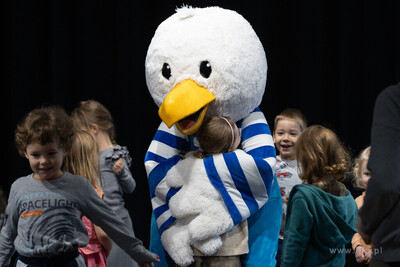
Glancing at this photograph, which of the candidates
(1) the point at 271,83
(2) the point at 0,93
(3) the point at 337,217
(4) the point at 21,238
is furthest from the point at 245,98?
(2) the point at 0,93

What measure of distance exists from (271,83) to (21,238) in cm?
198

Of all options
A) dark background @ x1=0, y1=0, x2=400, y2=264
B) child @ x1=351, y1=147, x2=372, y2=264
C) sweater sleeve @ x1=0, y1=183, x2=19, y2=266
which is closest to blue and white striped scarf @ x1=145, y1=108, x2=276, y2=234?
child @ x1=351, y1=147, x2=372, y2=264

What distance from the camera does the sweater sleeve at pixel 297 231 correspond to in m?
2.18

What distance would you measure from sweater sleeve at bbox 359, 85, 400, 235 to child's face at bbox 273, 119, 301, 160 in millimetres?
1465

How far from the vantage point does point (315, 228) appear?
2.22m

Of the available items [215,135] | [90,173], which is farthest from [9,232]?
[215,135]

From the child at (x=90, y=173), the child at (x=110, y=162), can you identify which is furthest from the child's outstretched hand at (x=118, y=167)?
the child at (x=90, y=173)

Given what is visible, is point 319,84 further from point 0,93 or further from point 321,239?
point 0,93

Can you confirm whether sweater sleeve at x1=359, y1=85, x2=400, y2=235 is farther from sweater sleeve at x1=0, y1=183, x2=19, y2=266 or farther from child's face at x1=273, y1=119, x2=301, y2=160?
child's face at x1=273, y1=119, x2=301, y2=160

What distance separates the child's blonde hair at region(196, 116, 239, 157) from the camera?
7.32ft

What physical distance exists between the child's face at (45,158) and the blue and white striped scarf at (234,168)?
17.7 inches

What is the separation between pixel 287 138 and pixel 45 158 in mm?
1364

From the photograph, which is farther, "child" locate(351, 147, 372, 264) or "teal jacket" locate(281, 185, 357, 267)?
"child" locate(351, 147, 372, 264)

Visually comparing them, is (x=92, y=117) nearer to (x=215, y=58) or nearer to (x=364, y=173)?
(x=215, y=58)
